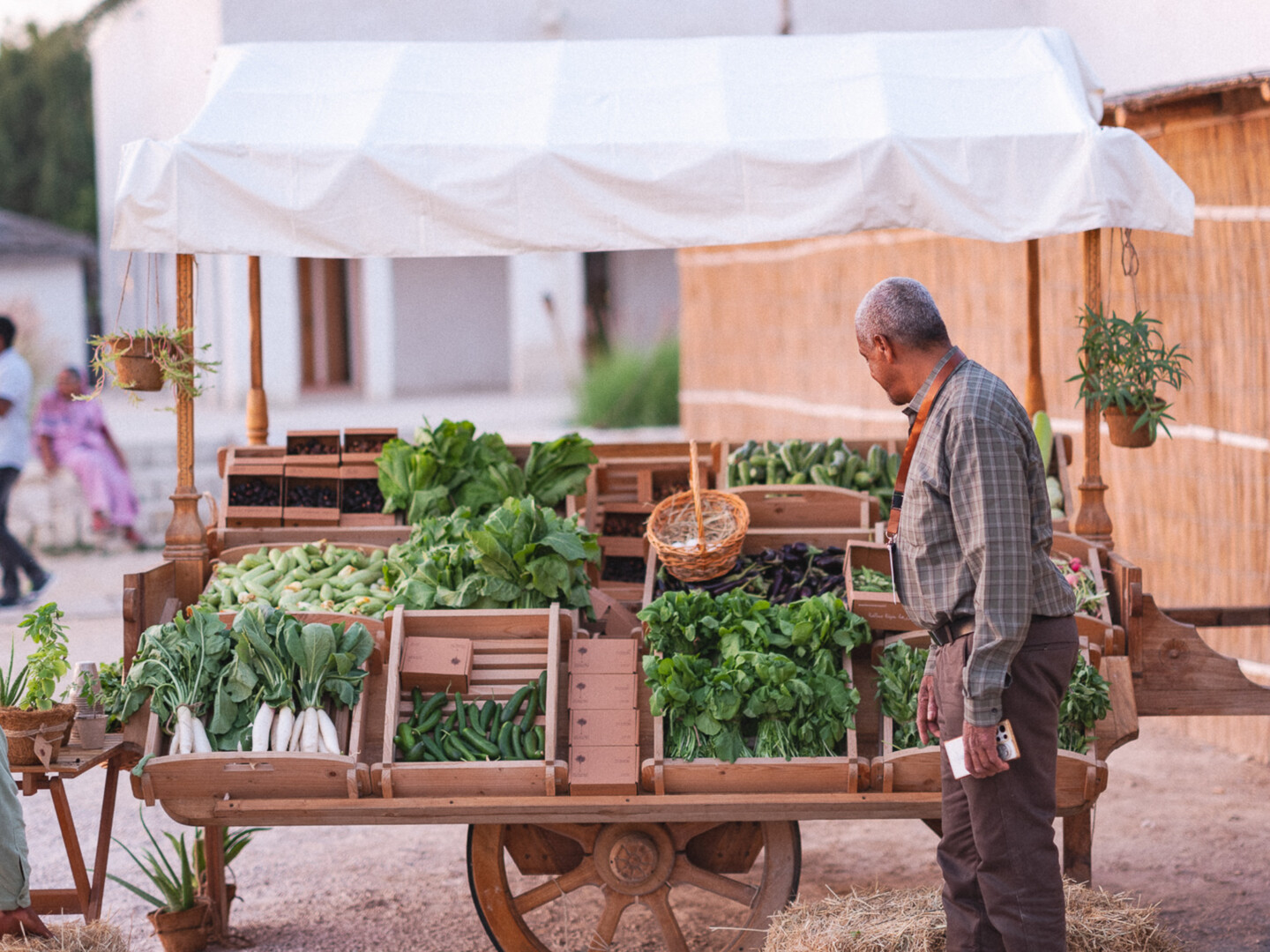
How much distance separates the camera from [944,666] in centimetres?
320

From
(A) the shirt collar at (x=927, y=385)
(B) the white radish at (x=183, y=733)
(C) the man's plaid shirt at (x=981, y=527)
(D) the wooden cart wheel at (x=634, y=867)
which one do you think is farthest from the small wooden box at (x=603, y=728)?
(A) the shirt collar at (x=927, y=385)

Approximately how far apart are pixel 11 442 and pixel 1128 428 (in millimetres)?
7592

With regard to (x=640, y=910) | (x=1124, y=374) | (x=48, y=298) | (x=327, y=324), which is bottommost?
(x=640, y=910)

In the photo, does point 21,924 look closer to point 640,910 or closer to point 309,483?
point 640,910

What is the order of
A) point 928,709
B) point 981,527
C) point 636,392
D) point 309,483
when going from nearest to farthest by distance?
point 981,527 < point 928,709 < point 309,483 < point 636,392

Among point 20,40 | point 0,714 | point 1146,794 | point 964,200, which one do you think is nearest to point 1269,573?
point 1146,794

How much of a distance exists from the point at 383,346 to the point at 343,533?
1548 centimetres

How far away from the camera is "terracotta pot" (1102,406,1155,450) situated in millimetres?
4988

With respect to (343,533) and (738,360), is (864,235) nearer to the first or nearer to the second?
(738,360)

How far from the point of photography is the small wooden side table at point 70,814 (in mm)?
4000

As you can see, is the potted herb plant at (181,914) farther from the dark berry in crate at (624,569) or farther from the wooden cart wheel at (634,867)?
the dark berry in crate at (624,569)

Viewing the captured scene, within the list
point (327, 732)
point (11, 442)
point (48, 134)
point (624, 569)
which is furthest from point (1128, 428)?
point (48, 134)

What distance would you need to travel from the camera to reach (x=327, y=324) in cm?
2244

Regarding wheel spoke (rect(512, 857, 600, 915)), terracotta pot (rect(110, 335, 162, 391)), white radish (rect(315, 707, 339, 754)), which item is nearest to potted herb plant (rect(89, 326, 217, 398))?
terracotta pot (rect(110, 335, 162, 391))
